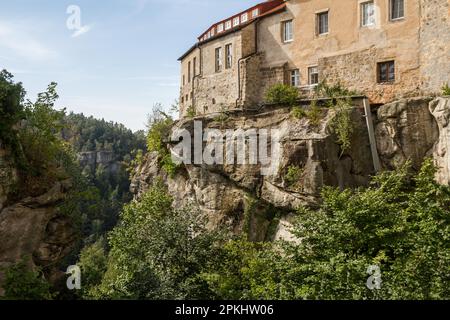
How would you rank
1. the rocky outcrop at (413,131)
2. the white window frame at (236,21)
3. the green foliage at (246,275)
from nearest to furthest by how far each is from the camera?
1. the green foliage at (246,275)
2. the rocky outcrop at (413,131)
3. the white window frame at (236,21)

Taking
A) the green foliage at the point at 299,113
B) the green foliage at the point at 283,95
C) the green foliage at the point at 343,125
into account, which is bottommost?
the green foliage at the point at 343,125

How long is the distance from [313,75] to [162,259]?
1663 centimetres

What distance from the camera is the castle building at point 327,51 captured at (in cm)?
2455

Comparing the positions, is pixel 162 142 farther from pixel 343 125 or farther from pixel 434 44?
pixel 434 44

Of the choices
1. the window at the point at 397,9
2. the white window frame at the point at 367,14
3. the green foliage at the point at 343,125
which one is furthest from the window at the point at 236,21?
the green foliage at the point at 343,125

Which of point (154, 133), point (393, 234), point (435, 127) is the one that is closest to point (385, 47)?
point (435, 127)

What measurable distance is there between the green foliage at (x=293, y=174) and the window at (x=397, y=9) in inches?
417

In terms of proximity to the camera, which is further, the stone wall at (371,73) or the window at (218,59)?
the window at (218,59)

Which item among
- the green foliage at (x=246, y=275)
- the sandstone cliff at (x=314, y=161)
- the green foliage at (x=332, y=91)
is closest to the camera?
the green foliage at (x=246, y=275)

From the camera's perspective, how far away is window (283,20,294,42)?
100 feet

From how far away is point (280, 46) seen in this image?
31078mm

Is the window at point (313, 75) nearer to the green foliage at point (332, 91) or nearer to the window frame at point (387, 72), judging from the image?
the green foliage at point (332, 91)

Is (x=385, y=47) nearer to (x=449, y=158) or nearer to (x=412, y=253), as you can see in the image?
(x=449, y=158)

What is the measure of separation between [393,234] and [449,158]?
829 cm
